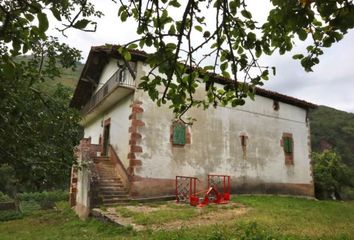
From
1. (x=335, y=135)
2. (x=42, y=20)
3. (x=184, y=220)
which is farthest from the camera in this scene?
(x=335, y=135)

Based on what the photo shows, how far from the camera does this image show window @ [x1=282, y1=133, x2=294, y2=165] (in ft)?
62.7

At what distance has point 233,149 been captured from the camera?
16922 mm

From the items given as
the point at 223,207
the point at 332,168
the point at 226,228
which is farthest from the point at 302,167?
the point at 226,228

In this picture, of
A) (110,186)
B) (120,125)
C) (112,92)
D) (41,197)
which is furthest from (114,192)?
(41,197)

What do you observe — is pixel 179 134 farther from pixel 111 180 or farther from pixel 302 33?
pixel 302 33

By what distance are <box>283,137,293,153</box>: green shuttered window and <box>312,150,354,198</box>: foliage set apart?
362 centimetres

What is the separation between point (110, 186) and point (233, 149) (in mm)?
6357

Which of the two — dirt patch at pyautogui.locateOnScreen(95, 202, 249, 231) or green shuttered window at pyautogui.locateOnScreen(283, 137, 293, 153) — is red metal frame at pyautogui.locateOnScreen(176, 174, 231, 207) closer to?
dirt patch at pyautogui.locateOnScreen(95, 202, 249, 231)

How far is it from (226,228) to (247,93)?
5.41 m

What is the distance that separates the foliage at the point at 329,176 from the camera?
832 inches

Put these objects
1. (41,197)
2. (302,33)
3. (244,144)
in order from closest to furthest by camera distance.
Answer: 1. (302,33)
2. (244,144)
3. (41,197)

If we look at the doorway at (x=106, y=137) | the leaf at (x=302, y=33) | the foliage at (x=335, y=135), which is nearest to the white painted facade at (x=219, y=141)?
the doorway at (x=106, y=137)

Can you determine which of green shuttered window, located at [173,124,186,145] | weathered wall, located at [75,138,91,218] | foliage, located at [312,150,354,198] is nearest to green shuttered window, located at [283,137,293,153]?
foliage, located at [312,150,354,198]

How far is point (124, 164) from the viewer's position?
14.4 m
